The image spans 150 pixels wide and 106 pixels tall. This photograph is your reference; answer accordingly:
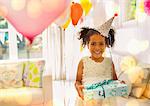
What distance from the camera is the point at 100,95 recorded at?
0.86 meters

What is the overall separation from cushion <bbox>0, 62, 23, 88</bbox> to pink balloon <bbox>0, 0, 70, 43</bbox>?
3.75 feet

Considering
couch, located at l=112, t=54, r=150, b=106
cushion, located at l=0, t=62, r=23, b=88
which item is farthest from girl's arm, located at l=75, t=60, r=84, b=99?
cushion, located at l=0, t=62, r=23, b=88

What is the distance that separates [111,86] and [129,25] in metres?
0.33

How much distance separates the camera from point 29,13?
2.06 ft

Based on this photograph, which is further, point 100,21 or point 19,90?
point 19,90

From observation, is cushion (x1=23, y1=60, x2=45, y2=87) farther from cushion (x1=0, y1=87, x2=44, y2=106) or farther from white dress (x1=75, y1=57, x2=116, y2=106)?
white dress (x1=75, y1=57, x2=116, y2=106)

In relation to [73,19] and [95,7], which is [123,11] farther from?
[73,19]

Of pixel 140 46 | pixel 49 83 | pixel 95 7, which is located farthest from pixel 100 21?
pixel 49 83

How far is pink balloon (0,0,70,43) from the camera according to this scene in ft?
2.04

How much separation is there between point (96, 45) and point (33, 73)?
1044mm

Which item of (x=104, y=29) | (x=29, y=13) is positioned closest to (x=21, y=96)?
(x=104, y=29)

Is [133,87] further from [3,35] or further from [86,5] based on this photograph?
[3,35]

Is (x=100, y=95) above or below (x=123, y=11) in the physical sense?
below

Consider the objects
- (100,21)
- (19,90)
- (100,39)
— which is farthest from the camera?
(19,90)
